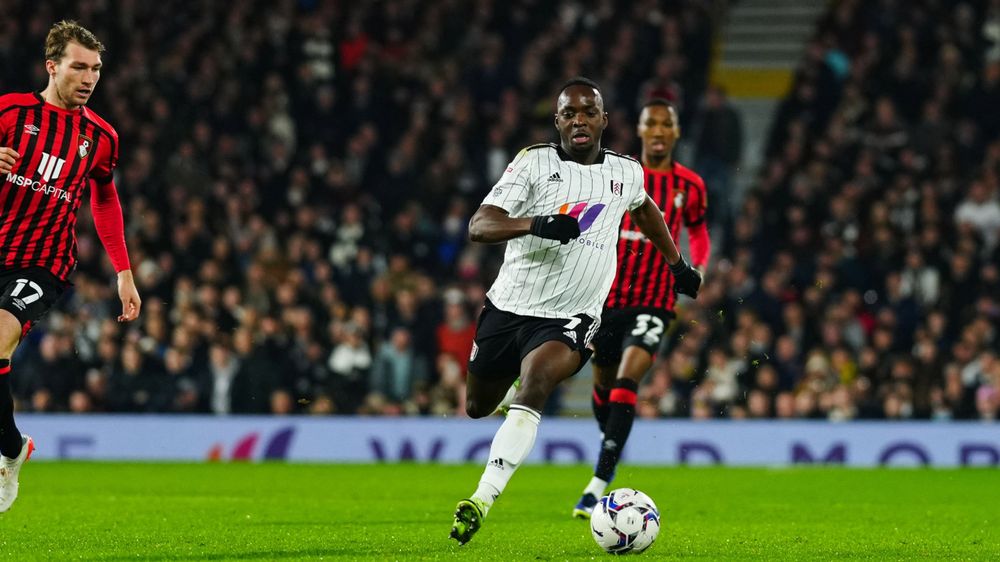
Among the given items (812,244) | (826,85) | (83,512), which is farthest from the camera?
(826,85)

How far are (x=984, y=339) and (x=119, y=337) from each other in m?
9.34

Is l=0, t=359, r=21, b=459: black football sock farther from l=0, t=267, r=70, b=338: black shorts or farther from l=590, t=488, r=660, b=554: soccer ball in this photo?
l=590, t=488, r=660, b=554: soccer ball

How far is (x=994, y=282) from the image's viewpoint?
17.5 m

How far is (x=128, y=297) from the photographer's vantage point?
317 inches

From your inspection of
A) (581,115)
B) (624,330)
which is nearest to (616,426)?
(624,330)

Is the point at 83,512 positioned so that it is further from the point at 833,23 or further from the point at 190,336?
the point at 833,23

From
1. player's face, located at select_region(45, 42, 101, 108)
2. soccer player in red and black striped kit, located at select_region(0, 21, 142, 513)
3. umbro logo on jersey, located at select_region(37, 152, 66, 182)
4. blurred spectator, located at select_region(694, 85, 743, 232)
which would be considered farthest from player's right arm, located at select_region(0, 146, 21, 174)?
blurred spectator, located at select_region(694, 85, 743, 232)

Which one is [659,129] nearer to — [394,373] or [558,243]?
[558,243]

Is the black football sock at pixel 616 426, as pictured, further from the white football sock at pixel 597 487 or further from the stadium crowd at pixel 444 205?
the stadium crowd at pixel 444 205

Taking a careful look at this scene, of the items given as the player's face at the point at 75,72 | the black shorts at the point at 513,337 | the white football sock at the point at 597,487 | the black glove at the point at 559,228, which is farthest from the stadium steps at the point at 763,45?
the black glove at the point at 559,228

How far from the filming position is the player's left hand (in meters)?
8.02

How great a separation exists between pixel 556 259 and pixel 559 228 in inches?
28.6

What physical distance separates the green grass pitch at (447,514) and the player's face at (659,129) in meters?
2.35

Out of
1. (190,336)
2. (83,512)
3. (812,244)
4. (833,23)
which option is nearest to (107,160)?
(83,512)
